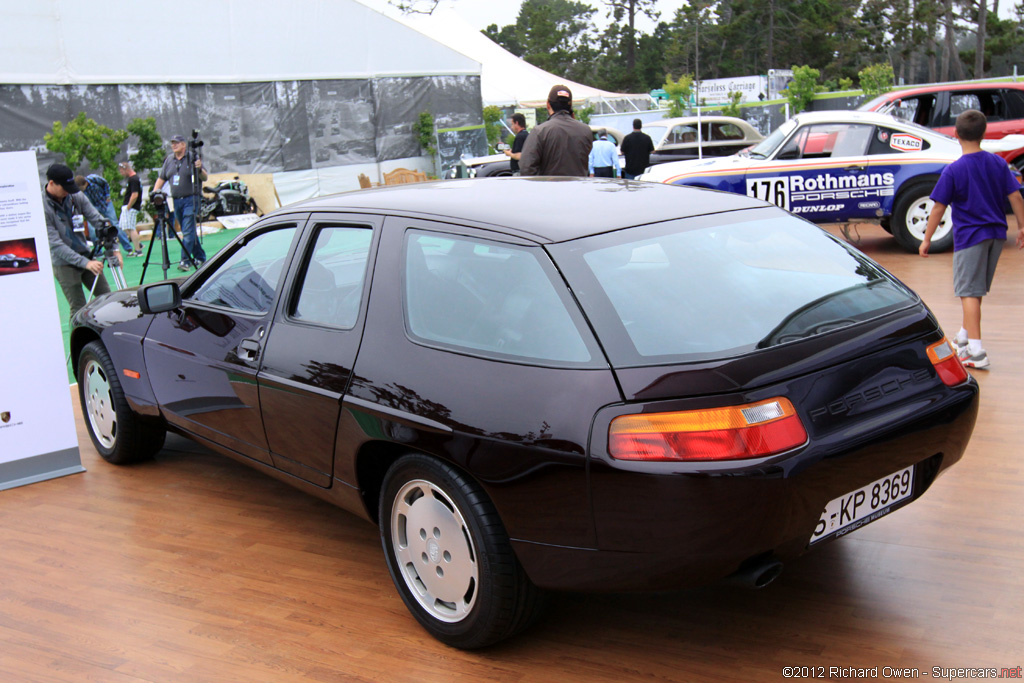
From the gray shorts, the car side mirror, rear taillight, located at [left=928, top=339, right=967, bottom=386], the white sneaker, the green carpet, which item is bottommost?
the white sneaker

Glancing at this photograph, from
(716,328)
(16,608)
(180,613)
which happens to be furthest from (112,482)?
(716,328)

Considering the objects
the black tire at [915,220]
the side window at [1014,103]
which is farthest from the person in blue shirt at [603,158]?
the side window at [1014,103]

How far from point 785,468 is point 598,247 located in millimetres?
945

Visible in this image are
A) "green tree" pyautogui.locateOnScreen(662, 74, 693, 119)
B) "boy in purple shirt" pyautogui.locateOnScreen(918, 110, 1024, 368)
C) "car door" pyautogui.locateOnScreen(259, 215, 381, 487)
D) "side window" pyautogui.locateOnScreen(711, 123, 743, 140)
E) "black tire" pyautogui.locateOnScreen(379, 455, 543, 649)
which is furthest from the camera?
"green tree" pyautogui.locateOnScreen(662, 74, 693, 119)

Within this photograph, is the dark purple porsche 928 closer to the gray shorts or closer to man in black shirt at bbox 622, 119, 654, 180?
the gray shorts

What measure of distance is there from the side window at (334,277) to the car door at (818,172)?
8.11 meters

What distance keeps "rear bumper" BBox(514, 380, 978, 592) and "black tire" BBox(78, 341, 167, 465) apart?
3.09m

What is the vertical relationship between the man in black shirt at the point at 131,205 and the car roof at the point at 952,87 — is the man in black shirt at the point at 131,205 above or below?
below

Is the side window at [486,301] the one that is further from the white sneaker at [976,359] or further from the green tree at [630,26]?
the green tree at [630,26]

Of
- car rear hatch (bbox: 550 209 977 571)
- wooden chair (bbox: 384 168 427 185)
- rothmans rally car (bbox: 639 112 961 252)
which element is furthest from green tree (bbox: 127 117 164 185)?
car rear hatch (bbox: 550 209 977 571)

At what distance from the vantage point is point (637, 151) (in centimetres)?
1576

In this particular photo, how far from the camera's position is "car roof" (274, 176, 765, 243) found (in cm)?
311

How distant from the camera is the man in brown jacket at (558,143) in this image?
25.9 ft

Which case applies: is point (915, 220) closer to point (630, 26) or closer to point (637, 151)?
point (637, 151)
